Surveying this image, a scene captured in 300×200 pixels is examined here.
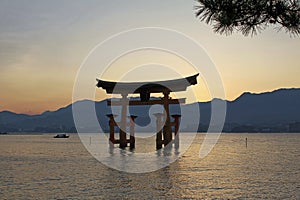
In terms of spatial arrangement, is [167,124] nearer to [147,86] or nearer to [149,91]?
[149,91]

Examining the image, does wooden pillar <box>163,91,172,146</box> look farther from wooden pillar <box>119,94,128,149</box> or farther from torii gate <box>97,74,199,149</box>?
wooden pillar <box>119,94,128,149</box>

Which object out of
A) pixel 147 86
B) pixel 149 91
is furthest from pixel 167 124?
pixel 147 86

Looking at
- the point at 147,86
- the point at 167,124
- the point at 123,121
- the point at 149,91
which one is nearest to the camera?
the point at 147,86

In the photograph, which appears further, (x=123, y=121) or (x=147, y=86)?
(x=123, y=121)

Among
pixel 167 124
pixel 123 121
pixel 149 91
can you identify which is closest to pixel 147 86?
pixel 149 91

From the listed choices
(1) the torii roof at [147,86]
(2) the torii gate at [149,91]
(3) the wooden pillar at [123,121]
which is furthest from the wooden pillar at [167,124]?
(3) the wooden pillar at [123,121]

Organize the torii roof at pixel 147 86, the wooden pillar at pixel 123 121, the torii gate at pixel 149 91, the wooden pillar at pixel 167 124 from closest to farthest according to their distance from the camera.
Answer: the torii roof at pixel 147 86, the torii gate at pixel 149 91, the wooden pillar at pixel 167 124, the wooden pillar at pixel 123 121

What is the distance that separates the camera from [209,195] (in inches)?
671

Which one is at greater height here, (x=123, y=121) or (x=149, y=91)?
(x=149, y=91)

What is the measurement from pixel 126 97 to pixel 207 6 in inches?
1214

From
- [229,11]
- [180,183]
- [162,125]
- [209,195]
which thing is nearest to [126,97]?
[162,125]

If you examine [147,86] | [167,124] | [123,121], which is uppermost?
[147,86]

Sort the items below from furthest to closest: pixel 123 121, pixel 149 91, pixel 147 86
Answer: pixel 123 121
pixel 149 91
pixel 147 86

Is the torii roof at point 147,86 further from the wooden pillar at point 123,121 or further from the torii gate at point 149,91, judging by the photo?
the wooden pillar at point 123,121
